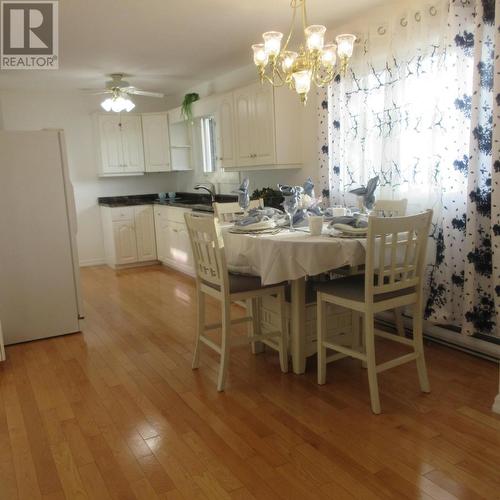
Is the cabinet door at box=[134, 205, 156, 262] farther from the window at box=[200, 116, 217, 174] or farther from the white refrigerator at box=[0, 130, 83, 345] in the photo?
the white refrigerator at box=[0, 130, 83, 345]

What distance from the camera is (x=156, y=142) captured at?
259 inches

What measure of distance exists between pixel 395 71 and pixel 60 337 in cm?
321

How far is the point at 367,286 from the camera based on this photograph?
2361 mm

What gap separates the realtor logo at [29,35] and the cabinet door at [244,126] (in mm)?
1691

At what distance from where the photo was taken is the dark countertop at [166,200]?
231 inches

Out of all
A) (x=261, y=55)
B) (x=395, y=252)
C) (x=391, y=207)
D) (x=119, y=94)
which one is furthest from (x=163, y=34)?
(x=395, y=252)

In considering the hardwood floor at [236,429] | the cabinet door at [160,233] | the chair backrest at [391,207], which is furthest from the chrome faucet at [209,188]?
the chair backrest at [391,207]

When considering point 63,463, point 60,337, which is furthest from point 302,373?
point 60,337

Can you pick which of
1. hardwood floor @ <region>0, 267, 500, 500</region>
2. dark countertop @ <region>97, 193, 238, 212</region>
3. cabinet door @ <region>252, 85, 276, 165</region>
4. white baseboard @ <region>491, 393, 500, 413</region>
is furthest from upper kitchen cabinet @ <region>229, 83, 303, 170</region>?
white baseboard @ <region>491, 393, 500, 413</region>

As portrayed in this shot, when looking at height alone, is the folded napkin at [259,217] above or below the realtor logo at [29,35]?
below

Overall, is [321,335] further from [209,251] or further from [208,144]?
[208,144]

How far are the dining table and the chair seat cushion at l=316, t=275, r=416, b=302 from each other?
12cm

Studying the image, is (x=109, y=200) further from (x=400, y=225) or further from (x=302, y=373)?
(x=400, y=225)

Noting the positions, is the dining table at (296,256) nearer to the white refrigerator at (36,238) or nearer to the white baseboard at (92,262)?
the white refrigerator at (36,238)
